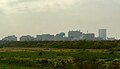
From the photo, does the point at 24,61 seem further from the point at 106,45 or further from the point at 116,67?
the point at 106,45

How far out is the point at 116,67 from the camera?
45594 millimetres

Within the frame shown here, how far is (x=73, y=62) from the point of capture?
164 ft

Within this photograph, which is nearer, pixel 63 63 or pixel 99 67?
pixel 99 67

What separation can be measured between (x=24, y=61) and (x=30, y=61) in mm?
1539

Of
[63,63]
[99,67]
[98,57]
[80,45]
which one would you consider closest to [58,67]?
[63,63]

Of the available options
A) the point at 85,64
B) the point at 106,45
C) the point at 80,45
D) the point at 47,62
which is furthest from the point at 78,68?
the point at 80,45

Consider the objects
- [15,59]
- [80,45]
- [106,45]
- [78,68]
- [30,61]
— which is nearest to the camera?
[78,68]

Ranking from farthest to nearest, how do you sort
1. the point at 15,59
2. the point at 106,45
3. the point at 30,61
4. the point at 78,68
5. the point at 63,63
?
the point at 106,45, the point at 15,59, the point at 30,61, the point at 63,63, the point at 78,68

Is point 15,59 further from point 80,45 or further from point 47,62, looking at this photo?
point 80,45

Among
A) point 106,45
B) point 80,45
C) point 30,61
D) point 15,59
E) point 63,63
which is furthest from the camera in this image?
point 80,45

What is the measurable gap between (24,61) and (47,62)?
16.3ft

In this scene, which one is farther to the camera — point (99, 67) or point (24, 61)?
point (24, 61)

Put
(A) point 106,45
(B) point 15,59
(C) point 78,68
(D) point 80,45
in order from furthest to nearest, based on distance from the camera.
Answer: (D) point 80,45, (A) point 106,45, (B) point 15,59, (C) point 78,68

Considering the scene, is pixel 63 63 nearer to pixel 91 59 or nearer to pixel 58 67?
pixel 58 67
